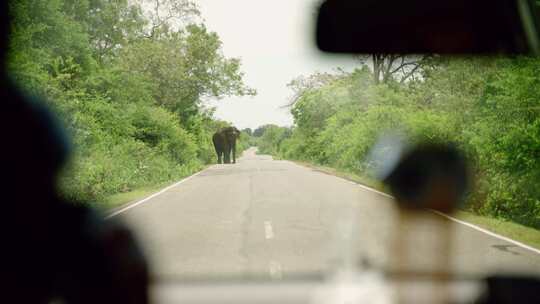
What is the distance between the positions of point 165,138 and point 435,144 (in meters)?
17.2

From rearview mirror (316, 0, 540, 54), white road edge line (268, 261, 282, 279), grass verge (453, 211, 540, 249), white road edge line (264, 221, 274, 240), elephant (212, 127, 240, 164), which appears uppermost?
elephant (212, 127, 240, 164)

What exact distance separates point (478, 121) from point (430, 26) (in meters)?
11.1

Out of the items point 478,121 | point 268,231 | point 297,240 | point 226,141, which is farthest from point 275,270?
point 226,141

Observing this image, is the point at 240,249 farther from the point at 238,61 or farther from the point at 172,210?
the point at 238,61

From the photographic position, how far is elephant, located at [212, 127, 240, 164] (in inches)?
2140

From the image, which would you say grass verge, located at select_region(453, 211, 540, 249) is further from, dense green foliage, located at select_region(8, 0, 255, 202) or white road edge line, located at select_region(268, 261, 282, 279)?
dense green foliage, located at select_region(8, 0, 255, 202)

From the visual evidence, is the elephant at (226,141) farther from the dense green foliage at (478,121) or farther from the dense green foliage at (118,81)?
the dense green foliage at (478,121)

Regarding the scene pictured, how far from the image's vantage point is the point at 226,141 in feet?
181

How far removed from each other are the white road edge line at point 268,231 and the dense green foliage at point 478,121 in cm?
379

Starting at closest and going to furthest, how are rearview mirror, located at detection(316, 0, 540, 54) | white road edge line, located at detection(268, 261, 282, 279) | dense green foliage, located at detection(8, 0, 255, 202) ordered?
rearview mirror, located at detection(316, 0, 540, 54), white road edge line, located at detection(268, 261, 282, 279), dense green foliage, located at detection(8, 0, 255, 202)

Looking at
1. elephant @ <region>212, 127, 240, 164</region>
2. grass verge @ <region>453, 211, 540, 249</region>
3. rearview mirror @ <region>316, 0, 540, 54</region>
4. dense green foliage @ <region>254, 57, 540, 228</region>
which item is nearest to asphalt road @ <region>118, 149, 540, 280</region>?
grass verge @ <region>453, 211, 540, 249</region>

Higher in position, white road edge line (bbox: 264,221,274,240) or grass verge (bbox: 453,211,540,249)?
white road edge line (bbox: 264,221,274,240)

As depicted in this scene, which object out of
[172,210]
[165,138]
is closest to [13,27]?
[172,210]

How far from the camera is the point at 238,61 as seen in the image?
3875 centimetres
